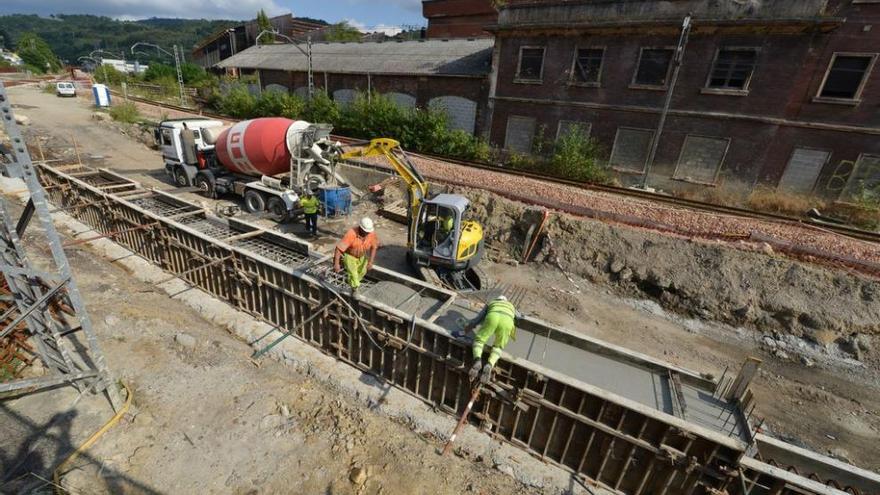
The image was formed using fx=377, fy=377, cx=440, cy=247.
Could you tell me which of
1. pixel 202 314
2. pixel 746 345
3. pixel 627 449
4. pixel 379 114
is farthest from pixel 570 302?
pixel 379 114

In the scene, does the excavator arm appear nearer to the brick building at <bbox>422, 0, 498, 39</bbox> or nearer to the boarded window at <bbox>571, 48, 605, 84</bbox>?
the boarded window at <bbox>571, 48, 605, 84</bbox>

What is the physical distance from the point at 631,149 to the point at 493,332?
16.7 meters

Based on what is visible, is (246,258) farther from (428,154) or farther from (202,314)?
(428,154)

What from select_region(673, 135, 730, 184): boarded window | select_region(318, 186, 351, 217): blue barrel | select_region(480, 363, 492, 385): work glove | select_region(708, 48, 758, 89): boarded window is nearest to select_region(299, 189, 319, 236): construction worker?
select_region(318, 186, 351, 217): blue barrel

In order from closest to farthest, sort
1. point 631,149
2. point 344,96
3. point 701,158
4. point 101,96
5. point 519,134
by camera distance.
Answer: point 701,158 → point 631,149 → point 519,134 → point 344,96 → point 101,96

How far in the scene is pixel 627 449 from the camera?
16.7ft

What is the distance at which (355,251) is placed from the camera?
6.83 meters

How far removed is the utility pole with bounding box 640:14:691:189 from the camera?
1539 cm

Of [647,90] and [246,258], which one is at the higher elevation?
[647,90]

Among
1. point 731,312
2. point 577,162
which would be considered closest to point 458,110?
point 577,162

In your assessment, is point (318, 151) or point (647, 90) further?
point (647, 90)

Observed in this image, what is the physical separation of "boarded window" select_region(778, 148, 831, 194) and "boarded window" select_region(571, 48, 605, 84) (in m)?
8.80

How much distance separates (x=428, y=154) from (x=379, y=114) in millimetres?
4621

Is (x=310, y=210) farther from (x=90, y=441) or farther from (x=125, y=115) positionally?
(x=125, y=115)
